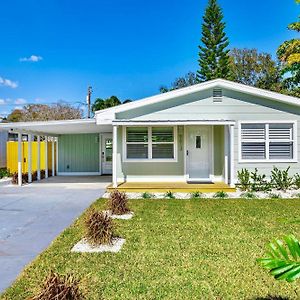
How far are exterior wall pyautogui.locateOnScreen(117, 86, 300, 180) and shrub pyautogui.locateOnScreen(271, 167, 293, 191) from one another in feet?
0.78

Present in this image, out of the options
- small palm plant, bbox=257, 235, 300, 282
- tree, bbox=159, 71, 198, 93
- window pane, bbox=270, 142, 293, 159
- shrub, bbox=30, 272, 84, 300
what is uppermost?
tree, bbox=159, 71, 198, 93

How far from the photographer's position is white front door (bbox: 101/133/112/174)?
18.8 meters

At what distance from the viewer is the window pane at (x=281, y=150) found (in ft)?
41.9

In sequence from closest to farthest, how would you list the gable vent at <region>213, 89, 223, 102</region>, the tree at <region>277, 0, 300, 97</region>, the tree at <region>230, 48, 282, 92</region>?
1. the gable vent at <region>213, 89, 223, 102</region>
2. the tree at <region>277, 0, 300, 97</region>
3. the tree at <region>230, 48, 282, 92</region>

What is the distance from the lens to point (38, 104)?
39.7 metres

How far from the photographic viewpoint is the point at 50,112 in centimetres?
3775

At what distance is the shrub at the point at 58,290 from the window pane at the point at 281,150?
35.2ft

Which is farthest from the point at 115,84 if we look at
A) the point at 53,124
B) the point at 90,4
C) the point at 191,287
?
the point at 191,287

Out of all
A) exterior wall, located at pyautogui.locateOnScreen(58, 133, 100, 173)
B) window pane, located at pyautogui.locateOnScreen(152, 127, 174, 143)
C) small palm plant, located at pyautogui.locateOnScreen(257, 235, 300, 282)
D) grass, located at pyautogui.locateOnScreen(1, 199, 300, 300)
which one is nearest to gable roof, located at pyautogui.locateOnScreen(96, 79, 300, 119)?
window pane, located at pyautogui.locateOnScreen(152, 127, 174, 143)

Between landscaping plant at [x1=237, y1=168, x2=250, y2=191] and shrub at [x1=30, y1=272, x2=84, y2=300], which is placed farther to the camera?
landscaping plant at [x1=237, y1=168, x2=250, y2=191]

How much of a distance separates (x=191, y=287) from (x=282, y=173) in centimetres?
964

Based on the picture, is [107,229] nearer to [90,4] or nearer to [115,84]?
[90,4]

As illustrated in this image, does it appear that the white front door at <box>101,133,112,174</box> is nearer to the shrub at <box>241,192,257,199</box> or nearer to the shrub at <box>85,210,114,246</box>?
the shrub at <box>241,192,257,199</box>

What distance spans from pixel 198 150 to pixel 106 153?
22.2 feet
